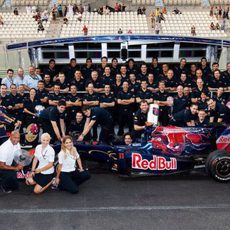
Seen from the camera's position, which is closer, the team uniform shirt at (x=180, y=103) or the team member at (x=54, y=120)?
the team member at (x=54, y=120)

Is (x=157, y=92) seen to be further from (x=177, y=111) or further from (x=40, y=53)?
(x=40, y=53)

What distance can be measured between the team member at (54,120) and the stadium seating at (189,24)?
13.8m

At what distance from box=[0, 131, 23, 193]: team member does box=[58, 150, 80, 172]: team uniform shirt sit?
2.43 feet

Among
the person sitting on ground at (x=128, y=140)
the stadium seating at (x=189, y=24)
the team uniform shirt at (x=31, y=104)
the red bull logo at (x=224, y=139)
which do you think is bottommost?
the person sitting on ground at (x=128, y=140)

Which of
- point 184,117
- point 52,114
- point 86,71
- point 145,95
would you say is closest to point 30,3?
point 86,71

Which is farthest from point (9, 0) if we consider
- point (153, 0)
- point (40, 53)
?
point (40, 53)

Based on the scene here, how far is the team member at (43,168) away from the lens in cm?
591

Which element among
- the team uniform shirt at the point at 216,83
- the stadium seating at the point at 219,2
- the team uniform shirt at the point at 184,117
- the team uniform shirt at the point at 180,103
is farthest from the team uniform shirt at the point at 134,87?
the stadium seating at the point at 219,2

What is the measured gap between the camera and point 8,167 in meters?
5.97

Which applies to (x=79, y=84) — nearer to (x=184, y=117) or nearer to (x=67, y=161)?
(x=184, y=117)

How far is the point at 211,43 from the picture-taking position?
10.1m

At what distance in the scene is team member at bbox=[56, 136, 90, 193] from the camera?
232 inches

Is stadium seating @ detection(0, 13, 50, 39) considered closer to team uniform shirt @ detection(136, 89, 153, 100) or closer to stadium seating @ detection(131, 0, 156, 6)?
stadium seating @ detection(131, 0, 156, 6)

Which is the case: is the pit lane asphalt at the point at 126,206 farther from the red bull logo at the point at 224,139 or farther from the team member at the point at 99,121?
the team member at the point at 99,121
